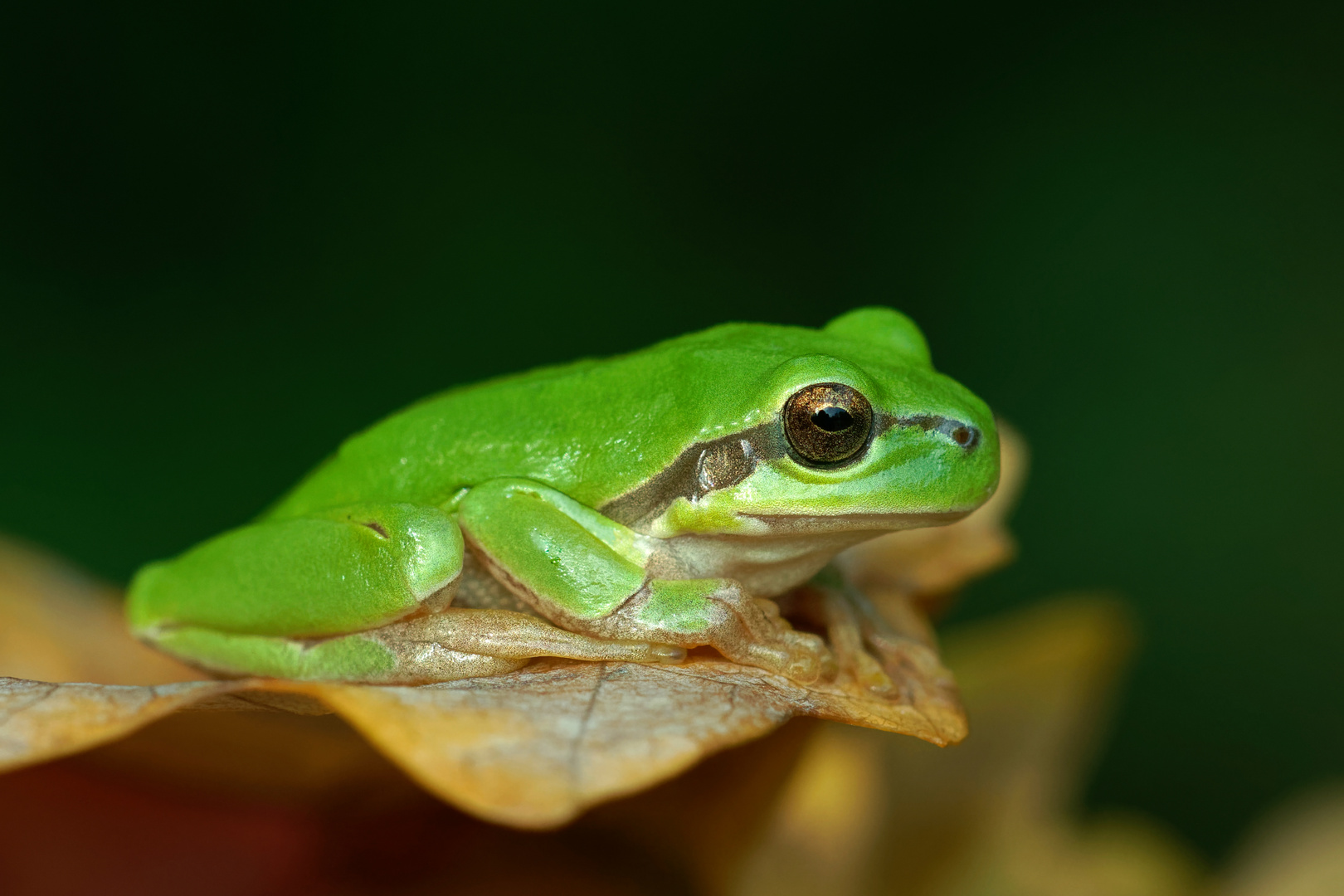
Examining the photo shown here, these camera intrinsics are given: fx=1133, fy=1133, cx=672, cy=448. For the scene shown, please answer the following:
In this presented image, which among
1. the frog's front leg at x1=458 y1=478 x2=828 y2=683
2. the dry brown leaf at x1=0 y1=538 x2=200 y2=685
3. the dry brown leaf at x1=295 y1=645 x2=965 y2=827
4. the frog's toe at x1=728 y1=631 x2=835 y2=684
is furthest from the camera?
the dry brown leaf at x1=0 y1=538 x2=200 y2=685

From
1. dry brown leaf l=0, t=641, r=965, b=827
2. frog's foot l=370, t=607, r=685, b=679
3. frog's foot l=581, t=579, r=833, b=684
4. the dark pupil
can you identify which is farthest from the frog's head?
dry brown leaf l=0, t=641, r=965, b=827

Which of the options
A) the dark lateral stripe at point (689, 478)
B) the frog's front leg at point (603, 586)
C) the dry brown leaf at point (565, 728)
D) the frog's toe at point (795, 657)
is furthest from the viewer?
the dark lateral stripe at point (689, 478)

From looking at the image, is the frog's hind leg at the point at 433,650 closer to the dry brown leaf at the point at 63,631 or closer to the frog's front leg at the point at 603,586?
the frog's front leg at the point at 603,586

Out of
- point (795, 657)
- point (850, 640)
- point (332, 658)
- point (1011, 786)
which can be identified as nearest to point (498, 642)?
point (332, 658)

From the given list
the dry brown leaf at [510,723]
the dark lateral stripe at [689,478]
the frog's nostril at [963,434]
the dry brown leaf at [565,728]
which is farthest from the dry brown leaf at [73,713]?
the frog's nostril at [963,434]

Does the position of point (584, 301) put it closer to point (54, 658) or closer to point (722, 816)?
point (54, 658)

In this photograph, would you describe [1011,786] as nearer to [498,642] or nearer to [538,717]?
[498,642]

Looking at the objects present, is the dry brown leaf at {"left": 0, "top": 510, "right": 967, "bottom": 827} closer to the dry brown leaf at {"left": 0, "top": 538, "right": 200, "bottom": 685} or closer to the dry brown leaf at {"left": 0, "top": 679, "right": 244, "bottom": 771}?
the dry brown leaf at {"left": 0, "top": 679, "right": 244, "bottom": 771}
